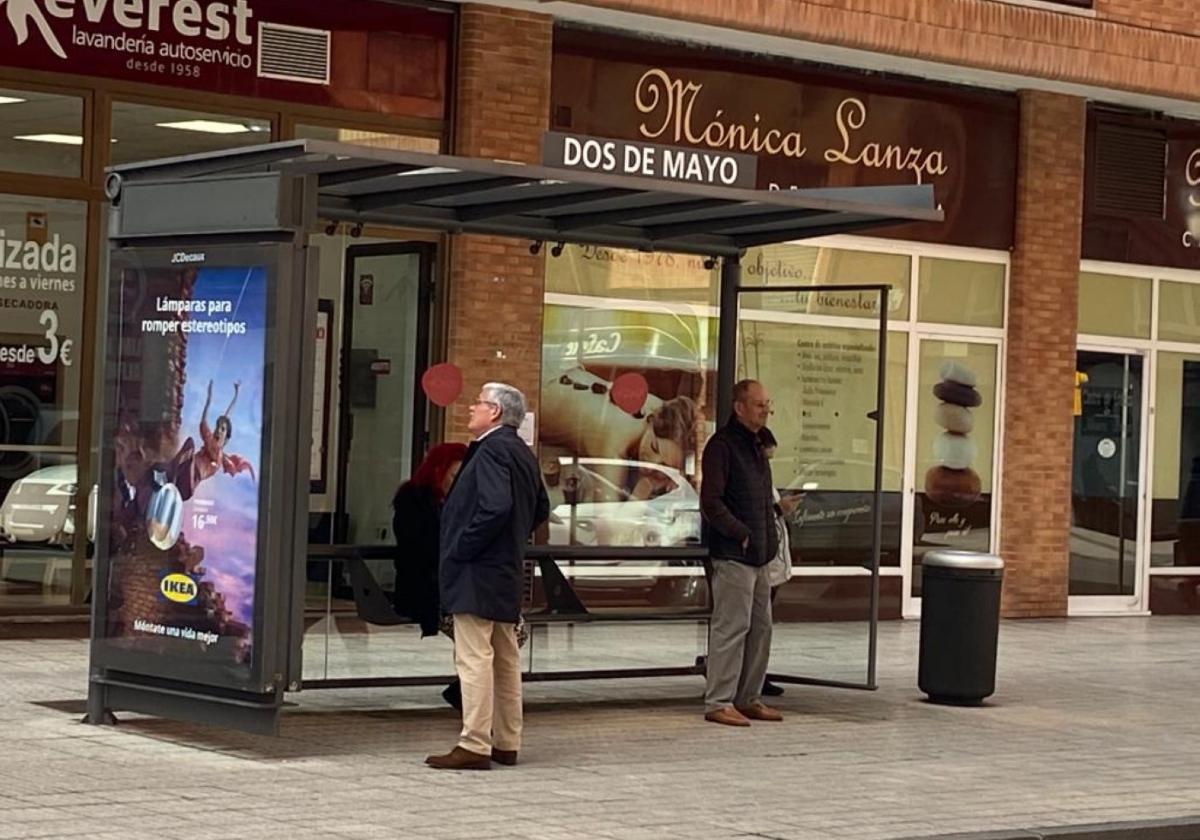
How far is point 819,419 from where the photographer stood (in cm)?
1625

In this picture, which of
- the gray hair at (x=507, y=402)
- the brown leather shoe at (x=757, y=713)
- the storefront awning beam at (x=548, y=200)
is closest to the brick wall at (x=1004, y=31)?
the storefront awning beam at (x=548, y=200)

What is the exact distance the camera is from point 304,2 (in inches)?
643

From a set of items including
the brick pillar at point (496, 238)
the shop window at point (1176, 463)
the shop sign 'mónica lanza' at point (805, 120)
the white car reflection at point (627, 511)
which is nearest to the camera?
the white car reflection at point (627, 511)

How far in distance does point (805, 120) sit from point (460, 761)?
9.97 meters

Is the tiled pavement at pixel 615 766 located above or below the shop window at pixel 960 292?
below

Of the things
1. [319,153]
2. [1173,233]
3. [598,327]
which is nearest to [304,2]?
[598,327]

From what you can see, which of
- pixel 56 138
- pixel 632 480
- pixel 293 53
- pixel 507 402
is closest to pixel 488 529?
pixel 507 402

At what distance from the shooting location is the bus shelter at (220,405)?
10766 millimetres

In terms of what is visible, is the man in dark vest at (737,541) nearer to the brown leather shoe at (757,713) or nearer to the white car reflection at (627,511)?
the brown leather shoe at (757,713)

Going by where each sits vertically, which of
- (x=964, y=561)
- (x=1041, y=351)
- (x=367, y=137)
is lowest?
(x=964, y=561)

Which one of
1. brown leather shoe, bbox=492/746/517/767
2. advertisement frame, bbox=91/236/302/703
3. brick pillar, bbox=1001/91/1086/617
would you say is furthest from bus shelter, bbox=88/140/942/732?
brick pillar, bbox=1001/91/1086/617

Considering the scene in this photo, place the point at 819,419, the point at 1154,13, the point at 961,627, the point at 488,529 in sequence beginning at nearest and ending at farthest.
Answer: the point at 488,529, the point at 961,627, the point at 819,419, the point at 1154,13

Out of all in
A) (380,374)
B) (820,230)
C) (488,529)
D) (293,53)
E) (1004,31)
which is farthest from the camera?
(1004,31)

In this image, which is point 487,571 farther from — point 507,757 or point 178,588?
point 178,588
